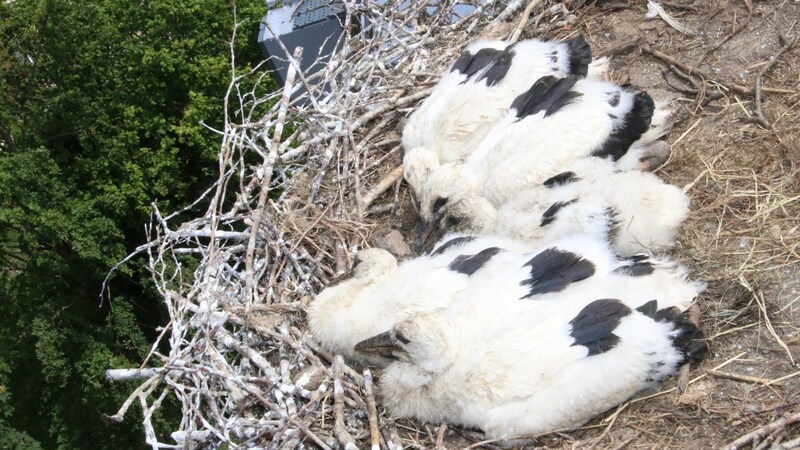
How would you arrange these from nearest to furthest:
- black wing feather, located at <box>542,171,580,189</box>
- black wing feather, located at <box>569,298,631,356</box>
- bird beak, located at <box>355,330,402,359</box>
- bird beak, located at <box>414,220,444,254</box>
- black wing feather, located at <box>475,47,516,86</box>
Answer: black wing feather, located at <box>569,298,631,356</box>, bird beak, located at <box>355,330,402,359</box>, black wing feather, located at <box>542,171,580,189</box>, bird beak, located at <box>414,220,444,254</box>, black wing feather, located at <box>475,47,516,86</box>

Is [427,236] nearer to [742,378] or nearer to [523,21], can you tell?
[742,378]

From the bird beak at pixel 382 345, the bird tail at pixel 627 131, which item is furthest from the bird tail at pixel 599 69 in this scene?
the bird beak at pixel 382 345

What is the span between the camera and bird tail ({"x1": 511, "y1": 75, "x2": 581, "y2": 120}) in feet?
12.7

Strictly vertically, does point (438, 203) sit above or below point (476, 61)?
below

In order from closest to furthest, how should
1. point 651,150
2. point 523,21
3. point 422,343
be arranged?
point 422,343 < point 651,150 < point 523,21

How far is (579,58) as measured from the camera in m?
4.23

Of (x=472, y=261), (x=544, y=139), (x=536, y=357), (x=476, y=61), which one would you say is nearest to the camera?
(x=536, y=357)

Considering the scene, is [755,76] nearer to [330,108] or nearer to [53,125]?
[330,108]

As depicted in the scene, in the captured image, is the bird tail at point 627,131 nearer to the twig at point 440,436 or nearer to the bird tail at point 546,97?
the bird tail at point 546,97

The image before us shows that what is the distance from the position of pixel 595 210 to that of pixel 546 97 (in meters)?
0.63

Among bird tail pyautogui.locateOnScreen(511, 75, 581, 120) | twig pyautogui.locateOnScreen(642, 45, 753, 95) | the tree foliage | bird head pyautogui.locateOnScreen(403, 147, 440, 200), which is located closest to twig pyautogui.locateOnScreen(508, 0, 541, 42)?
twig pyautogui.locateOnScreen(642, 45, 753, 95)

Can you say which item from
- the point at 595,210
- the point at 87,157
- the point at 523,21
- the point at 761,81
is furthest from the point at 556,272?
the point at 87,157

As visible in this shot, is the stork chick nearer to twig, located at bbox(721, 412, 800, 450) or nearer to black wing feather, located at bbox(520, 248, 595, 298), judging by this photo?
black wing feather, located at bbox(520, 248, 595, 298)

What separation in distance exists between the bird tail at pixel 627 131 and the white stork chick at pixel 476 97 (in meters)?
0.51
